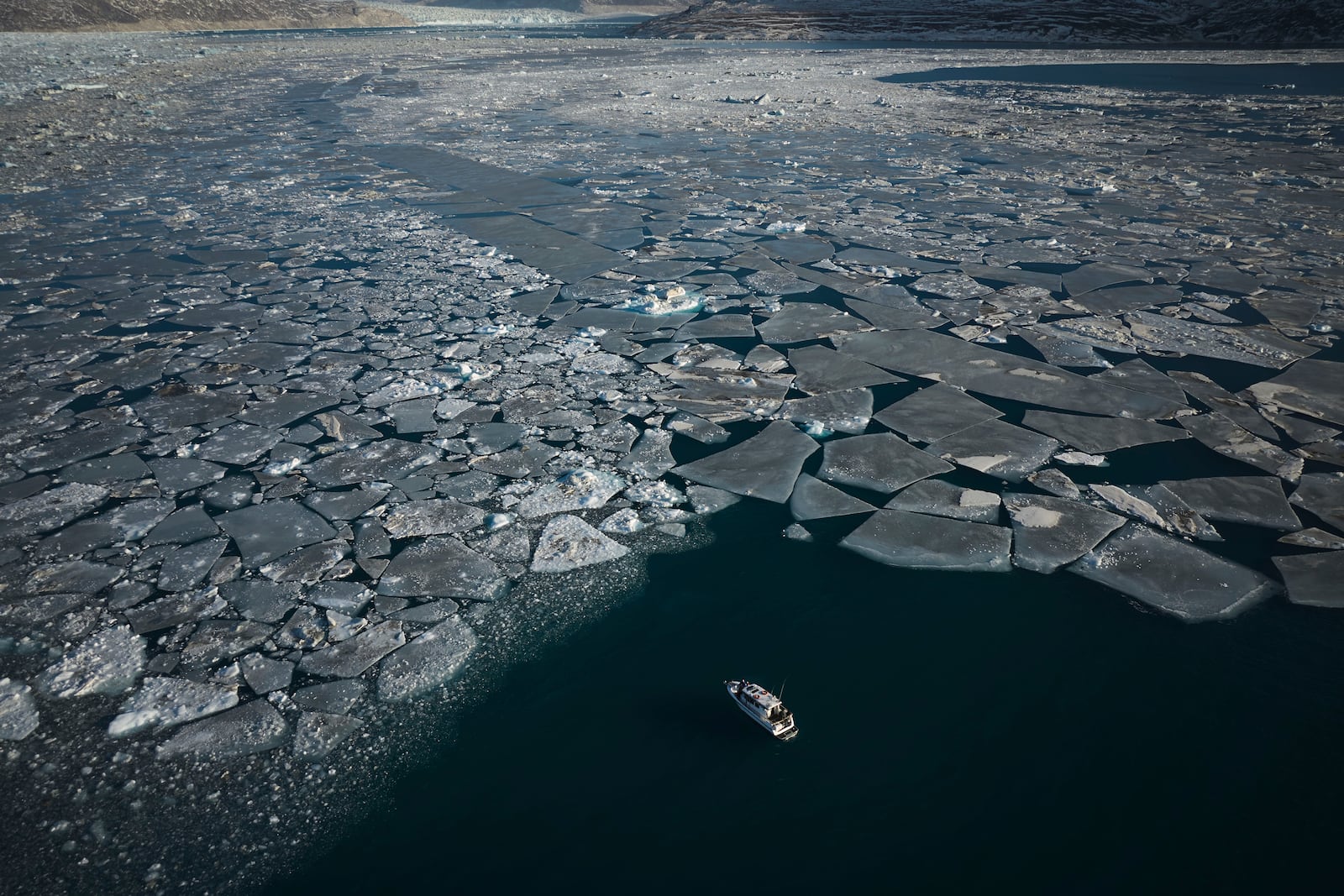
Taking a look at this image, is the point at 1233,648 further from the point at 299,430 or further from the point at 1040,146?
the point at 1040,146

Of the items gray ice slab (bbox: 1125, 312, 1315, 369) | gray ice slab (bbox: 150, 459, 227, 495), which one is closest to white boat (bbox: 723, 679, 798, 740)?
gray ice slab (bbox: 150, 459, 227, 495)

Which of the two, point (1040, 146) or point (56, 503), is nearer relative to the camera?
point (56, 503)

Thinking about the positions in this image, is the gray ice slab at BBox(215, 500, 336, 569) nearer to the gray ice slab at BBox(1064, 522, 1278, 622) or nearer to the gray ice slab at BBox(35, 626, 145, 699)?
the gray ice slab at BBox(35, 626, 145, 699)

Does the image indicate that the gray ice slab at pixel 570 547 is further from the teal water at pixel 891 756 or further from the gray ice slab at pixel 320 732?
the gray ice slab at pixel 320 732

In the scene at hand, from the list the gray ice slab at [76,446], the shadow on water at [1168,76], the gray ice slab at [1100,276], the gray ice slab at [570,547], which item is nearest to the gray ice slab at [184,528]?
the gray ice slab at [76,446]

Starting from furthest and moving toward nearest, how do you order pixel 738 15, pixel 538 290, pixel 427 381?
pixel 738 15
pixel 538 290
pixel 427 381

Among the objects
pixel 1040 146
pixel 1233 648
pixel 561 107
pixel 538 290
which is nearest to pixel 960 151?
pixel 1040 146
